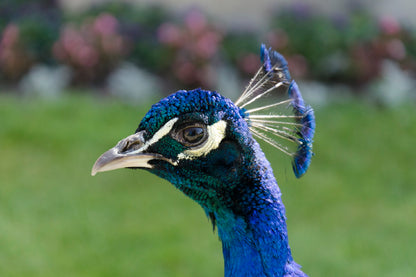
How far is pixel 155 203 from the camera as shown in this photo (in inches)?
143

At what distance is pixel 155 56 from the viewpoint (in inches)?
200

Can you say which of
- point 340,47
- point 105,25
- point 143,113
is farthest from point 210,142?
point 105,25

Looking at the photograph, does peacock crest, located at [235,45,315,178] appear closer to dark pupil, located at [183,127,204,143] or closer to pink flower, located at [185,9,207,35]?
dark pupil, located at [183,127,204,143]

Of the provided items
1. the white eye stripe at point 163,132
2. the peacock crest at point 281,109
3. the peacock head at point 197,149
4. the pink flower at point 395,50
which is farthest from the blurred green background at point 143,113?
the white eye stripe at point 163,132

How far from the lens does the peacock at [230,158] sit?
3.88 feet

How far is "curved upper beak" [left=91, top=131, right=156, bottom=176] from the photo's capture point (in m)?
1.17

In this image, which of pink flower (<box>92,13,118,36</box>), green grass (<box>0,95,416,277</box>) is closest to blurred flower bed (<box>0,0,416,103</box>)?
pink flower (<box>92,13,118,36</box>)

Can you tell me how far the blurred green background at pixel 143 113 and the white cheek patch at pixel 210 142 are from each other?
3.07 feet

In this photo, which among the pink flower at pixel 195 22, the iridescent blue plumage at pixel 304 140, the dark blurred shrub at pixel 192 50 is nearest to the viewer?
the iridescent blue plumage at pixel 304 140

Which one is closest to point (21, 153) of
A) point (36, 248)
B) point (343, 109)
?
point (36, 248)

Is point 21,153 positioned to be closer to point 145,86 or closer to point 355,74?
point 145,86

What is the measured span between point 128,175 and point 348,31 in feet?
7.85

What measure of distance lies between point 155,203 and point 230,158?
246 centimetres

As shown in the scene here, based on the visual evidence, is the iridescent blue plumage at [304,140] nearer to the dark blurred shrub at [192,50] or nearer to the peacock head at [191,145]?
the peacock head at [191,145]
